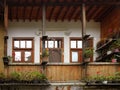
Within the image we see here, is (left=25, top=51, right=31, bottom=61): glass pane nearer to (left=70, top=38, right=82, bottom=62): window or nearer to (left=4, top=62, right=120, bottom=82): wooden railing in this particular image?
(left=70, top=38, right=82, bottom=62): window

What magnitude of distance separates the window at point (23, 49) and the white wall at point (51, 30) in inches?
9.4

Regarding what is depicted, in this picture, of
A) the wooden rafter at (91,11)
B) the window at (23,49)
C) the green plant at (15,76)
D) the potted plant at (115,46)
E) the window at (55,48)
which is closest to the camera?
the green plant at (15,76)

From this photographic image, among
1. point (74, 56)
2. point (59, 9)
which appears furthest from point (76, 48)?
point (59, 9)

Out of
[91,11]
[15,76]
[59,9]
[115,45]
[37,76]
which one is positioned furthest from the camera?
[91,11]

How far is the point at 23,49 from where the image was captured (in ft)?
85.4

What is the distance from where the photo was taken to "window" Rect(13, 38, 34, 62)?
25828 millimetres

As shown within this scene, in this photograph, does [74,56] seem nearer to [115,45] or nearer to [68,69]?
[115,45]

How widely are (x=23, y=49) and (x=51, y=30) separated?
1785mm

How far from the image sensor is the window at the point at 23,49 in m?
25.8

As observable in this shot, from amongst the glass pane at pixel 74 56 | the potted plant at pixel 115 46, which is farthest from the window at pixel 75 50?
the potted plant at pixel 115 46

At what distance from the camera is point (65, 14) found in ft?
82.9

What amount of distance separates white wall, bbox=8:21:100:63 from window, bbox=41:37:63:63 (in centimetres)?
26

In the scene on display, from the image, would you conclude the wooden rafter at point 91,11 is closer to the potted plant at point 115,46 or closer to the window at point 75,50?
the window at point 75,50

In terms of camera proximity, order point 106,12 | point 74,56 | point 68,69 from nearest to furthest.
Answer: point 68,69
point 106,12
point 74,56
